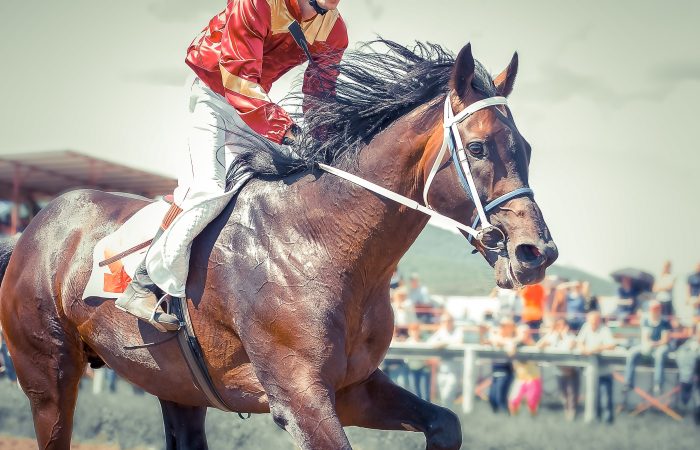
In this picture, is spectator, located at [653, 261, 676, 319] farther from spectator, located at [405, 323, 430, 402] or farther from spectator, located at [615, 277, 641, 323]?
spectator, located at [405, 323, 430, 402]

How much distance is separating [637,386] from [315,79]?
5.80 meters

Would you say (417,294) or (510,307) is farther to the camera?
(417,294)

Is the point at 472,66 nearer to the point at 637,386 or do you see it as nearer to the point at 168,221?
the point at 168,221

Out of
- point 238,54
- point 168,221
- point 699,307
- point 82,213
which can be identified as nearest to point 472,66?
point 238,54

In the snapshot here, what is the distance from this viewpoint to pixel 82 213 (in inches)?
200

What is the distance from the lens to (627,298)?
10.2 m

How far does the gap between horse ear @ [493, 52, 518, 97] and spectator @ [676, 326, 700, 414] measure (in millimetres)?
5529

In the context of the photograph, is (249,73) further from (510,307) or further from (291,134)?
(510,307)

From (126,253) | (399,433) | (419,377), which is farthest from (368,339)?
(419,377)

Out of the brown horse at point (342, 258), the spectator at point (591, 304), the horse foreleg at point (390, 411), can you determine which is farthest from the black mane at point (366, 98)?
the spectator at point (591, 304)

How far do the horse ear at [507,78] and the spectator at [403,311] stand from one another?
673 cm

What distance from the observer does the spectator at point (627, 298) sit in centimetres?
1005

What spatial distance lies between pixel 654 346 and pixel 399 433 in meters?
2.56

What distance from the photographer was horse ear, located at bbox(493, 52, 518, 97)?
4031 millimetres
